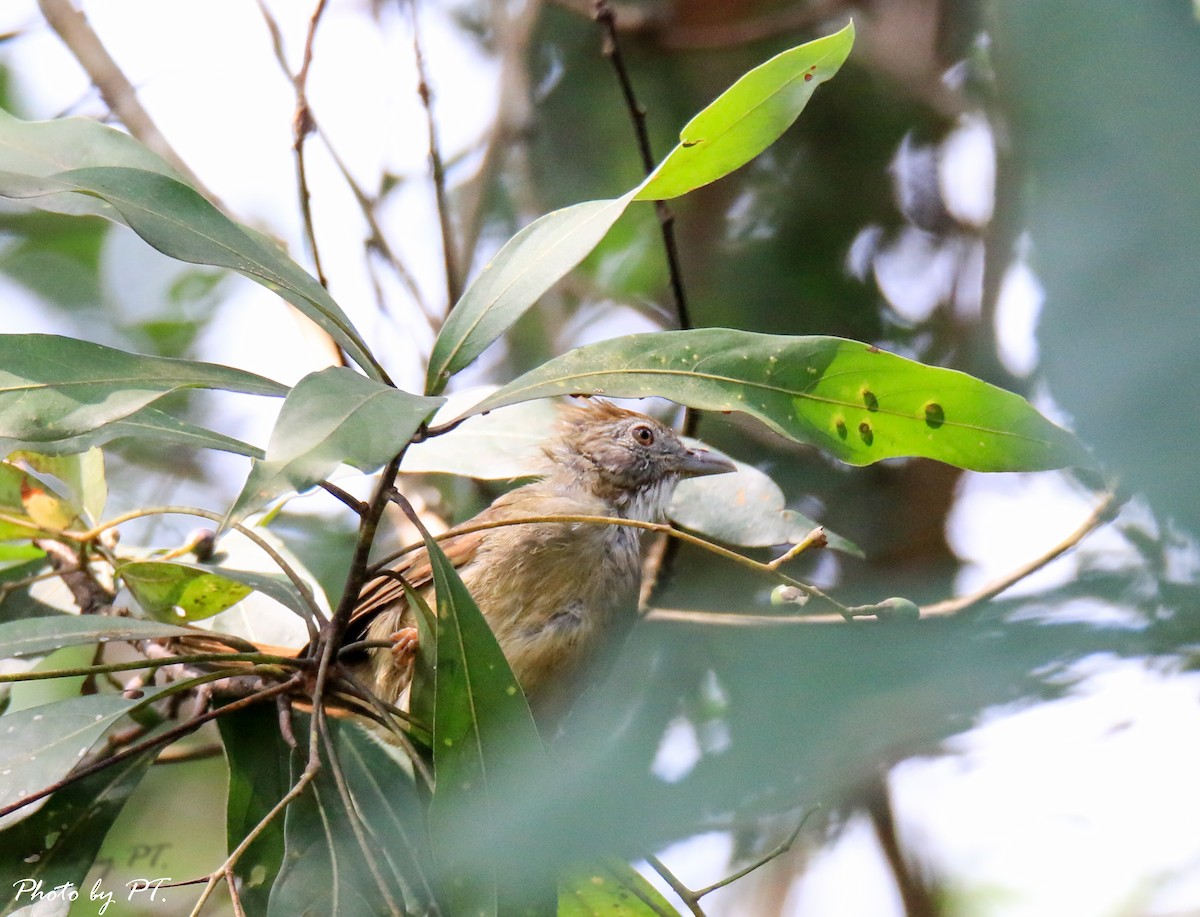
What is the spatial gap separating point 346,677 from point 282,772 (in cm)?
39

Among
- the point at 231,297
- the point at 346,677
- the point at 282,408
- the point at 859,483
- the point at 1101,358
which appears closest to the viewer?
the point at 1101,358

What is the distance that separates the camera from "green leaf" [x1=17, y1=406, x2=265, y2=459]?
221 centimetres

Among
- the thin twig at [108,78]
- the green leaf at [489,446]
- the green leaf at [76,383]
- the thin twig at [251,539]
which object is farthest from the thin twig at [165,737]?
the thin twig at [108,78]

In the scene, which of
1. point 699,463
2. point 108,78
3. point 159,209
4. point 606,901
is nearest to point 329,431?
point 159,209

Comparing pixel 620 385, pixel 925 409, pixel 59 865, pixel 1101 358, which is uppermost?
pixel 1101 358

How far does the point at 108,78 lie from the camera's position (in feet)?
14.8

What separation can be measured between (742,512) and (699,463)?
892 mm

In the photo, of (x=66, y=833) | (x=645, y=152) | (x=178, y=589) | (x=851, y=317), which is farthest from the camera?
(x=851, y=317)

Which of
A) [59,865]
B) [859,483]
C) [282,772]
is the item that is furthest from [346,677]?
[859,483]

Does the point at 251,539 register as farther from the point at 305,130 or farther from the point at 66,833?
the point at 305,130

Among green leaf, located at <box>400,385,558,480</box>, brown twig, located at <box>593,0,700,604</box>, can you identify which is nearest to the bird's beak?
brown twig, located at <box>593,0,700,604</box>

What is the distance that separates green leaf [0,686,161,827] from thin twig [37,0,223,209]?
Result: 2466mm

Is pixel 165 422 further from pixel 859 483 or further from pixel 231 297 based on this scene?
pixel 231 297

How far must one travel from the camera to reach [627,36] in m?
6.75
